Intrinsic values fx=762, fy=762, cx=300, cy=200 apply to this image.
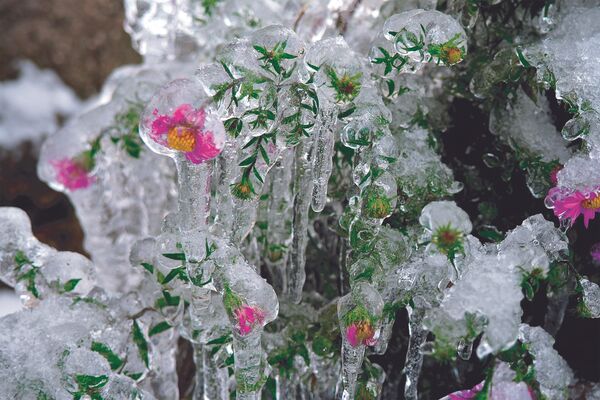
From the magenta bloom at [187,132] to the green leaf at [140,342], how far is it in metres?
0.39

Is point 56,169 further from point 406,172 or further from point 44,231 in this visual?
point 44,231

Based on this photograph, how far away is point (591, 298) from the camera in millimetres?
1206

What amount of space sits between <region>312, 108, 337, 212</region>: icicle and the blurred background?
2333 millimetres

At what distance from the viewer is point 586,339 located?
4.87 feet

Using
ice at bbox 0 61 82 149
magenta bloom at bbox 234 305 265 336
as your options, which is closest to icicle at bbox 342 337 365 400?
magenta bloom at bbox 234 305 265 336

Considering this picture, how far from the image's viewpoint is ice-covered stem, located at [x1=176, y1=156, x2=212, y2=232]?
1.24 m

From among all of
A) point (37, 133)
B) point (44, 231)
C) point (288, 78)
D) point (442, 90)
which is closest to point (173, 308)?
point (288, 78)

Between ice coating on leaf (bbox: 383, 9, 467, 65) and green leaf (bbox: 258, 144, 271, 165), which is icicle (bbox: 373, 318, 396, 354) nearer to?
green leaf (bbox: 258, 144, 271, 165)

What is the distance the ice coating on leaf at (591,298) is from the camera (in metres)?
1.20

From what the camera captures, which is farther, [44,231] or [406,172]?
[44,231]

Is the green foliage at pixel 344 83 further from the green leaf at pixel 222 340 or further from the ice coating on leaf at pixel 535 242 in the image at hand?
the green leaf at pixel 222 340

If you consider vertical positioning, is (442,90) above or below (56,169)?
above

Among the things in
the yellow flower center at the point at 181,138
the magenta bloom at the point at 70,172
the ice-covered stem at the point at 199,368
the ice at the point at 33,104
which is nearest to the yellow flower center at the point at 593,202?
the yellow flower center at the point at 181,138

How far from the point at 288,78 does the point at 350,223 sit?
0.27m
